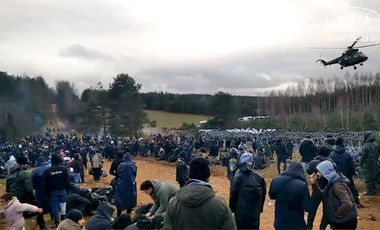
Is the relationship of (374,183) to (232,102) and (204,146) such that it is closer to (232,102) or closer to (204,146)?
(204,146)

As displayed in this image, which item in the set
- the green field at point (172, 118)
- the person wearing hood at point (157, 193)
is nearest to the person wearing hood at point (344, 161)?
the person wearing hood at point (157, 193)

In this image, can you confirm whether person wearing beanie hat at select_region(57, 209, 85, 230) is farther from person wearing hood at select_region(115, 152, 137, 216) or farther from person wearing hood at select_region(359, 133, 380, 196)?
person wearing hood at select_region(359, 133, 380, 196)

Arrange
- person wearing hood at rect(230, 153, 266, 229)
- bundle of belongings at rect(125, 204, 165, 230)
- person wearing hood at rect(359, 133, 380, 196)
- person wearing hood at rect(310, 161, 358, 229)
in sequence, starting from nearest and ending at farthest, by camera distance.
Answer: person wearing hood at rect(310, 161, 358, 229), bundle of belongings at rect(125, 204, 165, 230), person wearing hood at rect(230, 153, 266, 229), person wearing hood at rect(359, 133, 380, 196)

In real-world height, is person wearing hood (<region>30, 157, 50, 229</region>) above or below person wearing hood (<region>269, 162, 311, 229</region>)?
below

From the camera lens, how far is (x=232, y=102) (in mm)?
43781

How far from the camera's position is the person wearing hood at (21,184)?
7066 mm

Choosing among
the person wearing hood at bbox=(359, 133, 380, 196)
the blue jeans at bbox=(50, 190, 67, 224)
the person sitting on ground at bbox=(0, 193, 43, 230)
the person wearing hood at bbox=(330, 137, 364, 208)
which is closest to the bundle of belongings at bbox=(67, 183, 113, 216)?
the blue jeans at bbox=(50, 190, 67, 224)

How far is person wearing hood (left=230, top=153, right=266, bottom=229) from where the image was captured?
4.61 m

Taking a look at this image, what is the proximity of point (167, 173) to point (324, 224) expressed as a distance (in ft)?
43.3

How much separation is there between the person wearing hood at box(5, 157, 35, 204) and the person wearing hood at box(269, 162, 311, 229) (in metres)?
5.11

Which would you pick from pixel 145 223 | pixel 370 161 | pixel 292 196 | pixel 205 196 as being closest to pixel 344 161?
pixel 370 161

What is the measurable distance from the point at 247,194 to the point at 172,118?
60.0m

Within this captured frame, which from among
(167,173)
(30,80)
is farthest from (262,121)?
(30,80)

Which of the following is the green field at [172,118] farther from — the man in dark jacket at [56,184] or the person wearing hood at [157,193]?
the person wearing hood at [157,193]
